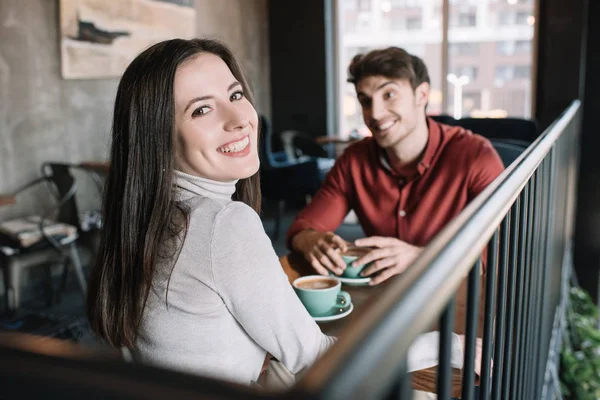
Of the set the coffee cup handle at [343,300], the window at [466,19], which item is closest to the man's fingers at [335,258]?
the coffee cup handle at [343,300]

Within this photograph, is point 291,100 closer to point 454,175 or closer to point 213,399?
point 454,175

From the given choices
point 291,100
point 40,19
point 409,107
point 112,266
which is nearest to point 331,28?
point 291,100

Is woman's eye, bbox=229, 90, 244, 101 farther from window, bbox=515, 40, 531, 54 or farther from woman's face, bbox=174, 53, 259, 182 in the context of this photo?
window, bbox=515, 40, 531, 54

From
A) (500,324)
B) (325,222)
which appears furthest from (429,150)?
(500,324)

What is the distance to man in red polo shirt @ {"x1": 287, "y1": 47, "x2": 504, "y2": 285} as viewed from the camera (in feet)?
6.51

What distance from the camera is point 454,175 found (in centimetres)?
198

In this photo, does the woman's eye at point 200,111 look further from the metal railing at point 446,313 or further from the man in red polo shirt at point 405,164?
the man in red polo shirt at point 405,164

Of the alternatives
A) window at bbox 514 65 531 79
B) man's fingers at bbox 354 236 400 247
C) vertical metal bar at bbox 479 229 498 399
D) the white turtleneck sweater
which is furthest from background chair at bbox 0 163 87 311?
window at bbox 514 65 531 79

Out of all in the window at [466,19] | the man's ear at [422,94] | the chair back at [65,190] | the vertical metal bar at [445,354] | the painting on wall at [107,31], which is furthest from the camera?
the window at [466,19]

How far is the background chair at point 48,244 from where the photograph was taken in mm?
3439

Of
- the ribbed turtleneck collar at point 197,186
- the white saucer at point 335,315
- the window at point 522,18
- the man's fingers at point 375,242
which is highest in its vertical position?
the window at point 522,18

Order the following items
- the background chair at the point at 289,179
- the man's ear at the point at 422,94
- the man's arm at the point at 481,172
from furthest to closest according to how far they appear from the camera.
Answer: the background chair at the point at 289,179 → the man's ear at the point at 422,94 → the man's arm at the point at 481,172

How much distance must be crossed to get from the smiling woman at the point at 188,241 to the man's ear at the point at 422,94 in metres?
1.04

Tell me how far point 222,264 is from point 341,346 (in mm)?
641
